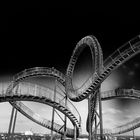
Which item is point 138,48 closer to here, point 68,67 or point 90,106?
point 90,106

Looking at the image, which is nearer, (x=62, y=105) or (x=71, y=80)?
(x=62, y=105)

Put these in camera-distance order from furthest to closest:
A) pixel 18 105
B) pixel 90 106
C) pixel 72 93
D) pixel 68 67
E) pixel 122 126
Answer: pixel 122 126 < pixel 68 67 < pixel 18 105 < pixel 72 93 < pixel 90 106

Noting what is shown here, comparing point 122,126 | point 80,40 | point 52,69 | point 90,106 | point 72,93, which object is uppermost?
point 80,40

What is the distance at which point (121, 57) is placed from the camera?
12.1m

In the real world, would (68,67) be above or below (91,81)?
above

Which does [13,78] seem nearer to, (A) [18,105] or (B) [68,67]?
(A) [18,105]

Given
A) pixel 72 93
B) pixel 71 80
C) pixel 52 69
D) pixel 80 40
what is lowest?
pixel 72 93

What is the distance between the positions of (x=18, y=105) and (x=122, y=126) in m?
15.5

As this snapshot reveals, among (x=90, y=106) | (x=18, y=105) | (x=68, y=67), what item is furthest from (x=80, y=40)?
(x=18, y=105)

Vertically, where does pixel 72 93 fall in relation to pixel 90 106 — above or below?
above

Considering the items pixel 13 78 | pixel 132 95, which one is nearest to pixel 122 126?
pixel 132 95

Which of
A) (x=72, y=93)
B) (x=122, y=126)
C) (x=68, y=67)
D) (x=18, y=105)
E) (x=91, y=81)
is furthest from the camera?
(x=122, y=126)

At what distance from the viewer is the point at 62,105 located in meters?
15.3

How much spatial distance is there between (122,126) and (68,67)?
41.4 feet
